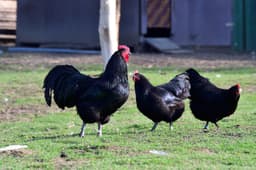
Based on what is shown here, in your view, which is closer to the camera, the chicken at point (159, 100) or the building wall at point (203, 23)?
the chicken at point (159, 100)

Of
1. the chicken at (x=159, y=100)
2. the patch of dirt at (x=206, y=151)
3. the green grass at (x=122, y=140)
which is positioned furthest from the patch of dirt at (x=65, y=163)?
the chicken at (x=159, y=100)

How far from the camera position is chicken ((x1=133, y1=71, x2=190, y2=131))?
9.91 meters

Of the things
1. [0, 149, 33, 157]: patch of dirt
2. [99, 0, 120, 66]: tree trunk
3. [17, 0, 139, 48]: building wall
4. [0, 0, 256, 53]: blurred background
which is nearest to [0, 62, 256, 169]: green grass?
[0, 149, 33, 157]: patch of dirt

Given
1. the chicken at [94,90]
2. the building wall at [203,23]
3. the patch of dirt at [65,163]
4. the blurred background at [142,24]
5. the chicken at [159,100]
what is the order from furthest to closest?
1. the building wall at [203,23]
2. the blurred background at [142,24]
3. the chicken at [159,100]
4. the chicken at [94,90]
5. the patch of dirt at [65,163]

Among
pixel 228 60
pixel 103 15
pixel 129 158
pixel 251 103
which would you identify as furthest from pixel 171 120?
pixel 228 60

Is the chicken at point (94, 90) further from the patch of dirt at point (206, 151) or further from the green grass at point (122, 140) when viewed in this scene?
the patch of dirt at point (206, 151)

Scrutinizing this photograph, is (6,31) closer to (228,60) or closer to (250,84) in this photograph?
(228,60)

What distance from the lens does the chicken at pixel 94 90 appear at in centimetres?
954

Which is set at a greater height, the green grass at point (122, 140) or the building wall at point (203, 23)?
the building wall at point (203, 23)

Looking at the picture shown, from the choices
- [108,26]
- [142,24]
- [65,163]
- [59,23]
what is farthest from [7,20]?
[65,163]

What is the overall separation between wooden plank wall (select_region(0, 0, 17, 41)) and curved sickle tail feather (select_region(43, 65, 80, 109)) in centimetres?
1613

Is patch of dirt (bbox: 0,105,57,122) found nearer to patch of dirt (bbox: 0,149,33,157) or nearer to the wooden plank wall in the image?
patch of dirt (bbox: 0,149,33,157)

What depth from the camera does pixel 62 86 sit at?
394 inches

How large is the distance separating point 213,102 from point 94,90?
1678 millimetres
